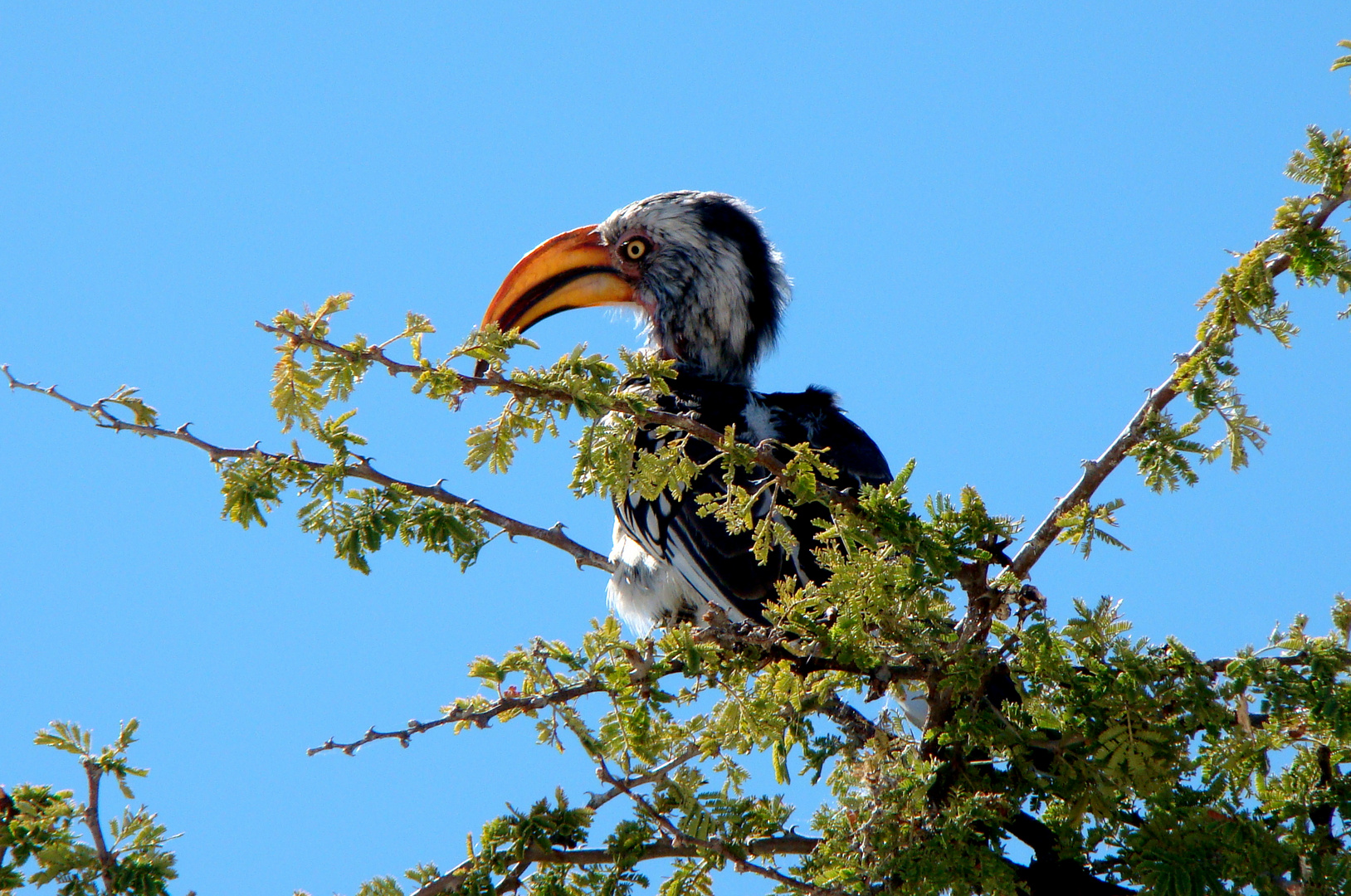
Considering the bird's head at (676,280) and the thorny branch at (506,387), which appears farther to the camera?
the bird's head at (676,280)

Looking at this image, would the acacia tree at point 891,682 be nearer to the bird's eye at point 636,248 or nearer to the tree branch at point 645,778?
the tree branch at point 645,778

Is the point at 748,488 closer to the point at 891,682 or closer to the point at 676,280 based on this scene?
the point at 891,682

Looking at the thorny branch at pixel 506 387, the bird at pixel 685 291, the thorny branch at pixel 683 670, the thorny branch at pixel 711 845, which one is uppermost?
the bird at pixel 685 291

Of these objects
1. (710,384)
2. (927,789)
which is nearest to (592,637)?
(927,789)

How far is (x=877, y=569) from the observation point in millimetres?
2301

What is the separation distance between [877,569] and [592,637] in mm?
596

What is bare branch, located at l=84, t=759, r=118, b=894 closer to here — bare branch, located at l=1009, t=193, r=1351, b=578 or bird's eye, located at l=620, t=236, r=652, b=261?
bare branch, located at l=1009, t=193, r=1351, b=578

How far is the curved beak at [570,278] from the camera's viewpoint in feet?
18.9

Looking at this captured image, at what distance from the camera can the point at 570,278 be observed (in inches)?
230

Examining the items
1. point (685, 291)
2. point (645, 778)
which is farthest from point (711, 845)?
point (685, 291)

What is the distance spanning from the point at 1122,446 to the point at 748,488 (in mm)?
1537

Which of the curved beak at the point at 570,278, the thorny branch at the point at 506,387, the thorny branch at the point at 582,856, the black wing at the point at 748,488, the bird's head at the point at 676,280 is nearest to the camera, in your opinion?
the thorny branch at the point at 506,387

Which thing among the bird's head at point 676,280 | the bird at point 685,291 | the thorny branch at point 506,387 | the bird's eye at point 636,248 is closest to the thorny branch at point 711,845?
the thorny branch at point 506,387

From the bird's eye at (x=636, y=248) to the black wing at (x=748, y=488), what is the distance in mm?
→ 1073
